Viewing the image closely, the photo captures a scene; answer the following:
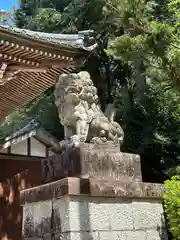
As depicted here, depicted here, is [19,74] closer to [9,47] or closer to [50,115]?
[9,47]

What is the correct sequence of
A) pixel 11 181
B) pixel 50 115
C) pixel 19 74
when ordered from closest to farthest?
pixel 19 74 < pixel 11 181 < pixel 50 115

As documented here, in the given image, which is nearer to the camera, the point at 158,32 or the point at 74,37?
the point at 158,32

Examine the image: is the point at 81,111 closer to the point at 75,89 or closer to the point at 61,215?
the point at 75,89

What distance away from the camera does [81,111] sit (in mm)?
4113

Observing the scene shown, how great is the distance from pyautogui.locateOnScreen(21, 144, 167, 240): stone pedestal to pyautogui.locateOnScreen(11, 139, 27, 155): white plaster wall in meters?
5.59

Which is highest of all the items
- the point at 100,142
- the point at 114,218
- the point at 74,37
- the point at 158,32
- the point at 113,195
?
the point at 74,37

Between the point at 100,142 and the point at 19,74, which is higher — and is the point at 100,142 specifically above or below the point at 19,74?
below

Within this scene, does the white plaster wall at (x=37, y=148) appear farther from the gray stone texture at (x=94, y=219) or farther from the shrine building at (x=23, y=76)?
the gray stone texture at (x=94, y=219)

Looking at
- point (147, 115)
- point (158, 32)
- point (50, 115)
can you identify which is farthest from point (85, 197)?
point (50, 115)

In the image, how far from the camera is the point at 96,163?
154 inches

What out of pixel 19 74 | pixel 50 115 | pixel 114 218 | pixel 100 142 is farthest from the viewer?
pixel 50 115

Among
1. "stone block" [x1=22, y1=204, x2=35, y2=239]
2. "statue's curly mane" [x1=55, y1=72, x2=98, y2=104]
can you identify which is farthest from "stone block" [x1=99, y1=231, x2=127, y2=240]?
"statue's curly mane" [x1=55, y1=72, x2=98, y2=104]

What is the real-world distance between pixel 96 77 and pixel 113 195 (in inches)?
401

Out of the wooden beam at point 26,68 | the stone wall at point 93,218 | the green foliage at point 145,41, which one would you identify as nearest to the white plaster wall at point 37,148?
the wooden beam at point 26,68
